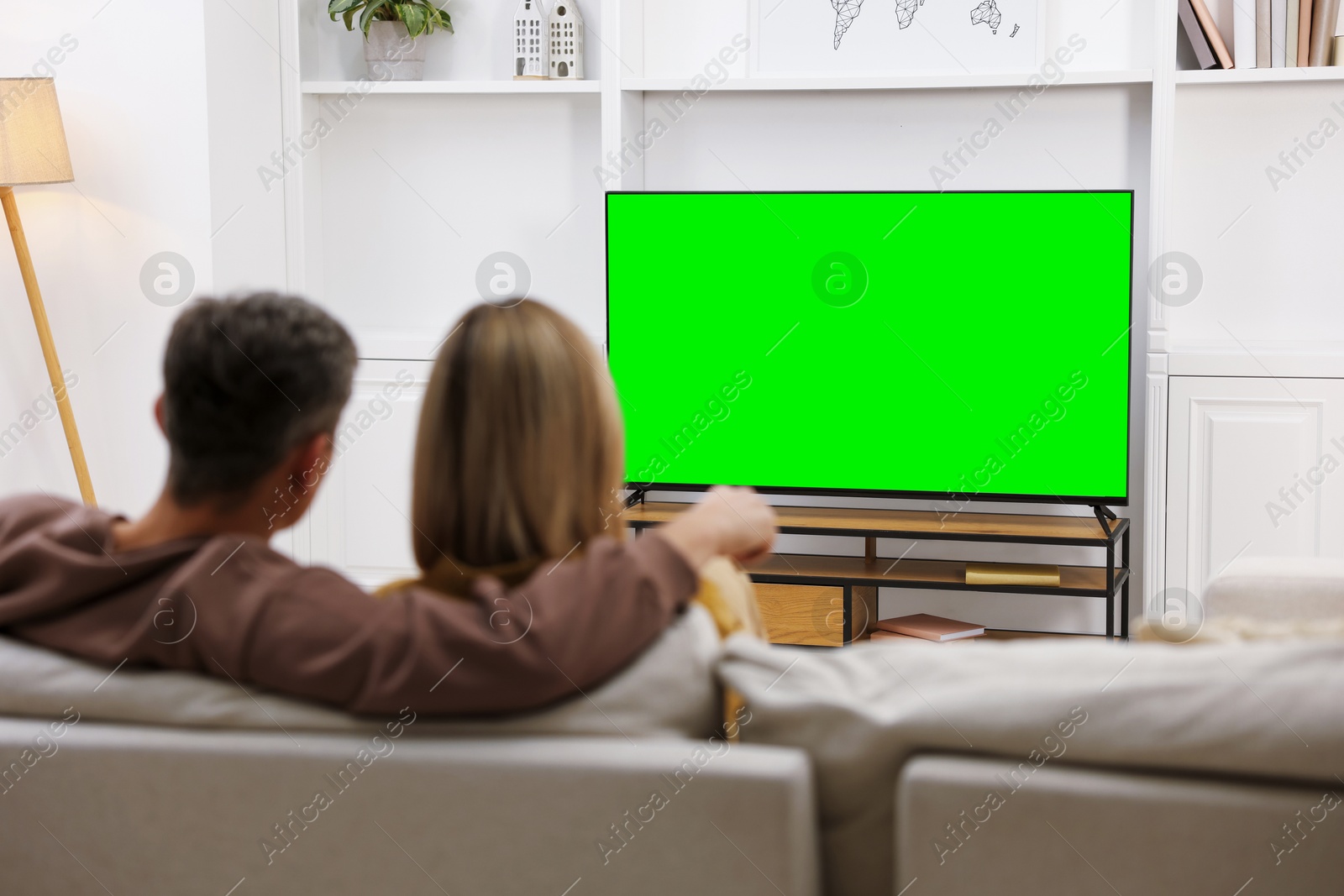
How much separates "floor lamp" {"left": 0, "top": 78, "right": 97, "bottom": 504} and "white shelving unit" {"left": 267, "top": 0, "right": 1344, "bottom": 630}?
2.28 ft

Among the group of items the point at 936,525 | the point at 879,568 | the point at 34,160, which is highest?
the point at 34,160

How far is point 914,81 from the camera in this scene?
3.24 m

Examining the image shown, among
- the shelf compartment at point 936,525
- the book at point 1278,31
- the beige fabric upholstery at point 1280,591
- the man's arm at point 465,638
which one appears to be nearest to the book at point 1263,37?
the book at point 1278,31

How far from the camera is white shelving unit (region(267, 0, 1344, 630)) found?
3.21 metres

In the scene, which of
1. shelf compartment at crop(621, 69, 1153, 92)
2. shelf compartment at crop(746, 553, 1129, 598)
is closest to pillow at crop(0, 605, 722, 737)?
shelf compartment at crop(746, 553, 1129, 598)

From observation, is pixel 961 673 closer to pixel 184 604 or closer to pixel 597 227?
pixel 184 604

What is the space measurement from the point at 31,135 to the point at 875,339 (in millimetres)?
2207

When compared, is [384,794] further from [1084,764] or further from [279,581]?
[1084,764]

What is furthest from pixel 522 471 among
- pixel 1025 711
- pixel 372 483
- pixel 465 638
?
pixel 372 483

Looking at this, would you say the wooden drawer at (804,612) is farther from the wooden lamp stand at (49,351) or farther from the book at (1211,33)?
the wooden lamp stand at (49,351)

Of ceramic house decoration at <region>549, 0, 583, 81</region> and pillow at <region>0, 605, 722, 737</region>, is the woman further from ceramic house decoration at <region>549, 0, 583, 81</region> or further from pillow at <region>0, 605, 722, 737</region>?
ceramic house decoration at <region>549, 0, 583, 81</region>

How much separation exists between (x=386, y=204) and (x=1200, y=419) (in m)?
2.46

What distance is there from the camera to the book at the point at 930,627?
317 cm

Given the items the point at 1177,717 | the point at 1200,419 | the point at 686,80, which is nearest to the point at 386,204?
the point at 686,80
